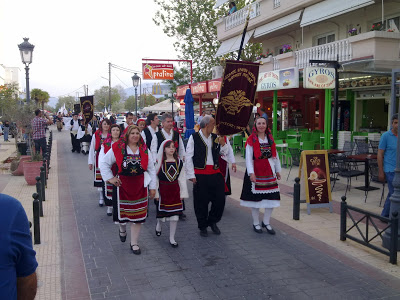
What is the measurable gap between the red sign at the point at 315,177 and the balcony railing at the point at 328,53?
5826mm

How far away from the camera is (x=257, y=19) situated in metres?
20.1

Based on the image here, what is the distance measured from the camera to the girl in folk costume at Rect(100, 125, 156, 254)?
5.52m

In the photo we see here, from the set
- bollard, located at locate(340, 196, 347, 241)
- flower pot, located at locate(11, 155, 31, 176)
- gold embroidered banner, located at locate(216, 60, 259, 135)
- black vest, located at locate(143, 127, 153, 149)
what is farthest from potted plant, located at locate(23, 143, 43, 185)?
bollard, located at locate(340, 196, 347, 241)

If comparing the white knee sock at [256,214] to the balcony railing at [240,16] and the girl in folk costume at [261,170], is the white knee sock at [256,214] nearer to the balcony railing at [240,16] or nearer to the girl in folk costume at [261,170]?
the girl in folk costume at [261,170]

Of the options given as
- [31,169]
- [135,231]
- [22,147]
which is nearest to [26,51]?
[22,147]

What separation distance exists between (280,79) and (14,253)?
1395 cm

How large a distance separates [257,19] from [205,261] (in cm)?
1704

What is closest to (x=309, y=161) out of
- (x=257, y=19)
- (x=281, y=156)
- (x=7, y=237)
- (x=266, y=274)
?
(x=266, y=274)

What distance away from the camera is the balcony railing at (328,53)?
13661 mm

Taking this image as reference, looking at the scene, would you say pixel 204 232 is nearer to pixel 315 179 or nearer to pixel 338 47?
pixel 315 179

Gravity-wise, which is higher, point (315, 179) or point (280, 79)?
point (280, 79)

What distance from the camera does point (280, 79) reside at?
587 inches

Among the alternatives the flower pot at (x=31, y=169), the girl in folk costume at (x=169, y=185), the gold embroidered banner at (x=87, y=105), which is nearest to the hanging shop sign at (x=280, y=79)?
the gold embroidered banner at (x=87, y=105)

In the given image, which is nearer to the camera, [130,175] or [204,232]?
[130,175]
